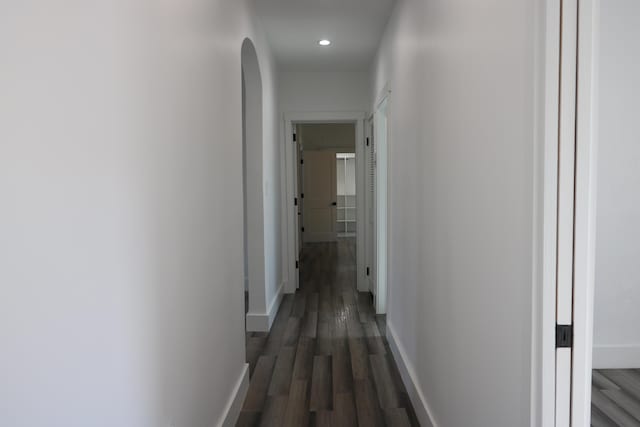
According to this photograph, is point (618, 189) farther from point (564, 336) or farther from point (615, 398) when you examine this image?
point (564, 336)

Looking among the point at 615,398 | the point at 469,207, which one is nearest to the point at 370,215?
the point at 615,398

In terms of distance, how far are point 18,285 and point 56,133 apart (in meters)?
0.30

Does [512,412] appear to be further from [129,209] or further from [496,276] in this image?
[129,209]

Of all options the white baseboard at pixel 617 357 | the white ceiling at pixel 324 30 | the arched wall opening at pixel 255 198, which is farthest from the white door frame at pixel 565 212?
the arched wall opening at pixel 255 198

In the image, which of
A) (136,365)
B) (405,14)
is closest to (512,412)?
(136,365)

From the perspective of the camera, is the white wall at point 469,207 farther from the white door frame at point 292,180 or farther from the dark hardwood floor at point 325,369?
the white door frame at point 292,180

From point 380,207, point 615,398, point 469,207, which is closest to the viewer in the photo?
point 469,207

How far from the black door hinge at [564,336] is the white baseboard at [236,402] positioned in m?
1.66

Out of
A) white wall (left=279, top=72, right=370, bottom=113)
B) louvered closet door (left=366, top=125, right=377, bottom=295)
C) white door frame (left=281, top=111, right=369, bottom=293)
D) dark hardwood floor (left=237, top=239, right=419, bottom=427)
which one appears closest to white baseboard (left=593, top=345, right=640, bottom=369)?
dark hardwood floor (left=237, top=239, right=419, bottom=427)

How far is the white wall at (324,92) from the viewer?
212 inches

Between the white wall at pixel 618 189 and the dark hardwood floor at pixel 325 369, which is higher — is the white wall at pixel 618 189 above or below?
above

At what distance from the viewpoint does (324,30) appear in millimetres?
4023

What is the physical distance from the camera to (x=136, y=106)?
4.21 feet

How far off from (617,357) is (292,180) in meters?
3.84
